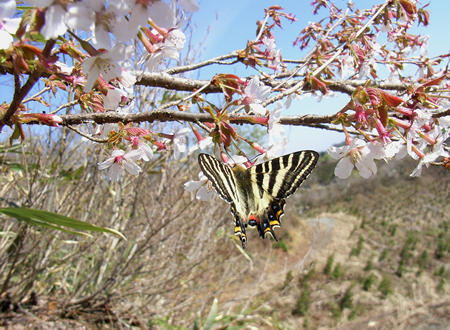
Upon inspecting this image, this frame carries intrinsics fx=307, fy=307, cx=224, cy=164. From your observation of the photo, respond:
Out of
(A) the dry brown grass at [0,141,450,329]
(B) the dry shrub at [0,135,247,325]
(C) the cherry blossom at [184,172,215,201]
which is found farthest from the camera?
(A) the dry brown grass at [0,141,450,329]

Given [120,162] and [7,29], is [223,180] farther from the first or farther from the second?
[7,29]

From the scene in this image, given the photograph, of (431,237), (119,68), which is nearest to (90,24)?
(119,68)

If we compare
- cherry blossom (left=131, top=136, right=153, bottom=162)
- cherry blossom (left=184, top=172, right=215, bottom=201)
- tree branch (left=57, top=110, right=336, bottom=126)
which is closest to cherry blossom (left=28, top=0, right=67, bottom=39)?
tree branch (left=57, top=110, right=336, bottom=126)

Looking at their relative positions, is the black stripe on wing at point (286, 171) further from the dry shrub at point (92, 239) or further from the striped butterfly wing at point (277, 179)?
the dry shrub at point (92, 239)

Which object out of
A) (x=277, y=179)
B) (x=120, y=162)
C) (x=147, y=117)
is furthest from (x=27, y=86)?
(x=277, y=179)

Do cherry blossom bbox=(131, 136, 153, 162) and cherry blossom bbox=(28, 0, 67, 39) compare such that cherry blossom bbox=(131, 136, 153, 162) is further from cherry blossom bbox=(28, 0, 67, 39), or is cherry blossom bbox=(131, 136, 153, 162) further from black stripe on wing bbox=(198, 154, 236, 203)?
cherry blossom bbox=(28, 0, 67, 39)

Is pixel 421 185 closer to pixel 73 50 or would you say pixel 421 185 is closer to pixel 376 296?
pixel 376 296

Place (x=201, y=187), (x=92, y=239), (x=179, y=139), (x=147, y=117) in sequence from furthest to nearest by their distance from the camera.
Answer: (x=92, y=239) < (x=201, y=187) < (x=179, y=139) < (x=147, y=117)
